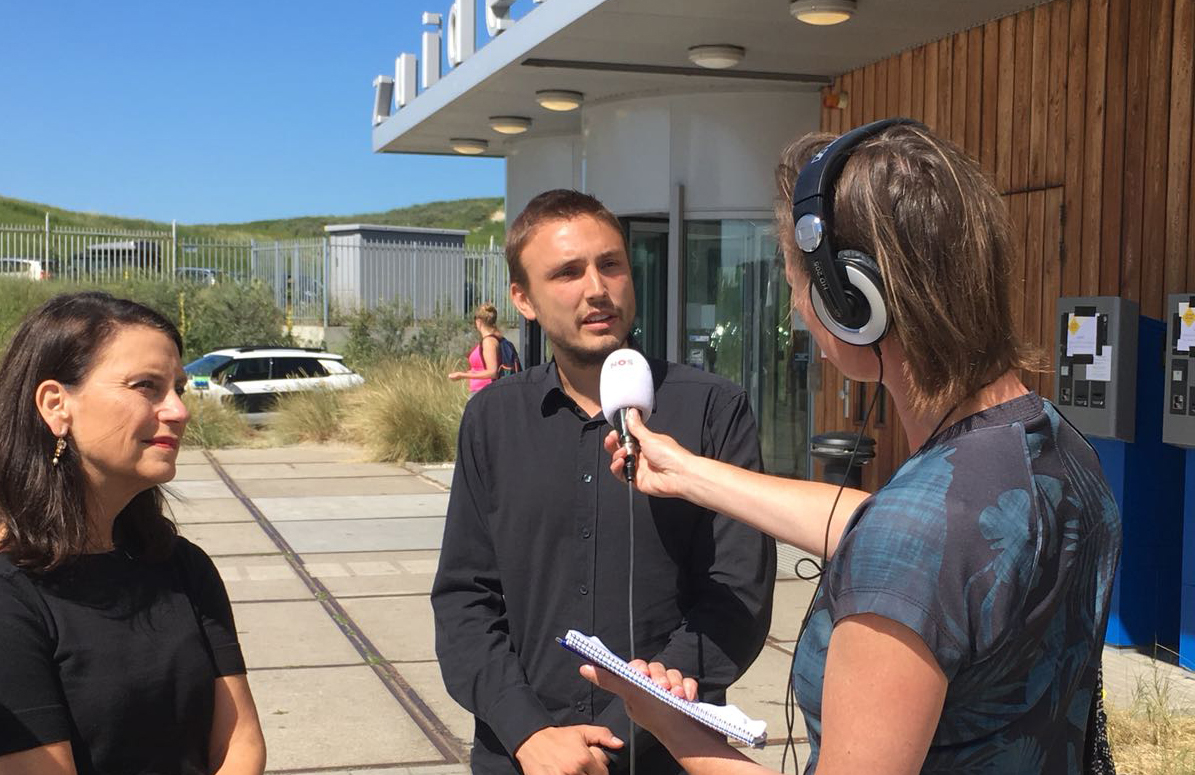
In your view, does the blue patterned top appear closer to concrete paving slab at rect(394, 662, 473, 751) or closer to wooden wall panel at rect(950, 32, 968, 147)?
concrete paving slab at rect(394, 662, 473, 751)

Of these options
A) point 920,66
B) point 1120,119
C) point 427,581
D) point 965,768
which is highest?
point 920,66

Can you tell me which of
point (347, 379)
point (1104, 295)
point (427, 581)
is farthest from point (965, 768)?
point (347, 379)

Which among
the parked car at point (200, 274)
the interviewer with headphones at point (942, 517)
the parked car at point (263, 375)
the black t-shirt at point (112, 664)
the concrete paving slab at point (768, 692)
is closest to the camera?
the interviewer with headphones at point (942, 517)

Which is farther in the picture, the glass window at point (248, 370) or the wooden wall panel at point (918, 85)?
the glass window at point (248, 370)

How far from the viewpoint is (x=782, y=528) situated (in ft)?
7.34

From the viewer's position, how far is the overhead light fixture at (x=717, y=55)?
1045 cm

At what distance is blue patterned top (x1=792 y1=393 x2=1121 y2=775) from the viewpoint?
1.58m

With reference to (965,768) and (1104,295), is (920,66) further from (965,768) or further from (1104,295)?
(965,768)

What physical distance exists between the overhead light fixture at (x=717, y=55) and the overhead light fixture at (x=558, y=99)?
2493 mm

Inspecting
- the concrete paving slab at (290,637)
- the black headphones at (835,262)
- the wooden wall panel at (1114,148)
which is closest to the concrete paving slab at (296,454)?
the concrete paving slab at (290,637)

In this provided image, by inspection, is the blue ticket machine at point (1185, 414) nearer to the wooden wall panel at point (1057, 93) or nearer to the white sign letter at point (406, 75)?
the wooden wall panel at point (1057, 93)

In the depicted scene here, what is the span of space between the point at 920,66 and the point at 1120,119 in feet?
9.06

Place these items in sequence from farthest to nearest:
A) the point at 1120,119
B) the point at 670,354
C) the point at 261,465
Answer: the point at 261,465
the point at 670,354
the point at 1120,119

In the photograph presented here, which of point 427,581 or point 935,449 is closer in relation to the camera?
point 935,449
